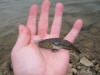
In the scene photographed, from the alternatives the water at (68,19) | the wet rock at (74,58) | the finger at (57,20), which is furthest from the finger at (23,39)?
the water at (68,19)

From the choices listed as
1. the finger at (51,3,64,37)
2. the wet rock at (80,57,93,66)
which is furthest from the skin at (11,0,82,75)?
the wet rock at (80,57,93,66)

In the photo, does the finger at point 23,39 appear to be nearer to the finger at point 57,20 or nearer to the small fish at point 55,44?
the small fish at point 55,44

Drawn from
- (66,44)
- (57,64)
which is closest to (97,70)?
(66,44)

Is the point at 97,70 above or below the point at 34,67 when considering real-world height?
below

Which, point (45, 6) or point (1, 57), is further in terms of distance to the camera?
point (1, 57)

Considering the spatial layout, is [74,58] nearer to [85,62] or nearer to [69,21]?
[85,62]

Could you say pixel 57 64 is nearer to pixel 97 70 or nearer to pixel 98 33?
pixel 97 70

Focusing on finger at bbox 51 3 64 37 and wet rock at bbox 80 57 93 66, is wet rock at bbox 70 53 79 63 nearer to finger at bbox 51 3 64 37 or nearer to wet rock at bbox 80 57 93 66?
wet rock at bbox 80 57 93 66

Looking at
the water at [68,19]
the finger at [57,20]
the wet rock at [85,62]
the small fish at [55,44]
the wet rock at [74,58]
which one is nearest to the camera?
the small fish at [55,44]
